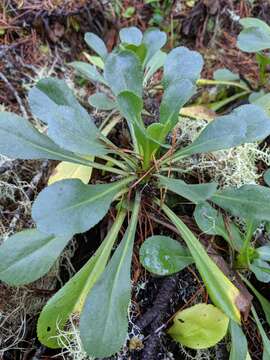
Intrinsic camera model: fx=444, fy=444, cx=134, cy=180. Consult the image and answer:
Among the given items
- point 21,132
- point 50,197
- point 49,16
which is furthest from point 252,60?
point 50,197

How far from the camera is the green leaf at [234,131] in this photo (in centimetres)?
117

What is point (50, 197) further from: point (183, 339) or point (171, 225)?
point (183, 339)

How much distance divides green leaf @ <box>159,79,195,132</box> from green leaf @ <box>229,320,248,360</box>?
561mm

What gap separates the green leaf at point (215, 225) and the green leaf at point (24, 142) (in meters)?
0.37

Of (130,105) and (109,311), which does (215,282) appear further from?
(130,105)

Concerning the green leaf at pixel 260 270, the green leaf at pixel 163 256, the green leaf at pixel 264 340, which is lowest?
the green leaf at pixel 264 340

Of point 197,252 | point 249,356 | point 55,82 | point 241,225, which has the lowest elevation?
point 249,356

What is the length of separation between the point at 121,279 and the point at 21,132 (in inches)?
→ 19.0

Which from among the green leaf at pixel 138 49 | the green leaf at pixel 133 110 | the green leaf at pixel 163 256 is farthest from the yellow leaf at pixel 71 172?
the green leaf at pixel 138 49

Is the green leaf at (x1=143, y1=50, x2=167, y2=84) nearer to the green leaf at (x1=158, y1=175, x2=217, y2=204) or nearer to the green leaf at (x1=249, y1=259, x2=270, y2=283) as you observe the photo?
the green leaf at (x1=158, y1=175, x2=217, y2=204)

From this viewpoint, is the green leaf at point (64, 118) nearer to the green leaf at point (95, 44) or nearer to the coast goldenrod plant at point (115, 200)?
the coast goldenrod plant at point (115, 200)

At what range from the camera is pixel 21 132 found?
1.22m

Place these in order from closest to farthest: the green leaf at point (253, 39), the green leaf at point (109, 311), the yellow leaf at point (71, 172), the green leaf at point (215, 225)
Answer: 1. the green leaf at point (109, 311)
2. the green leaf at point (215, 225)
3. the yellow leaf at point (71, 172)
4. the green leaf at point (253, 39)

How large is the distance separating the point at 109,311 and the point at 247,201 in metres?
0.47
